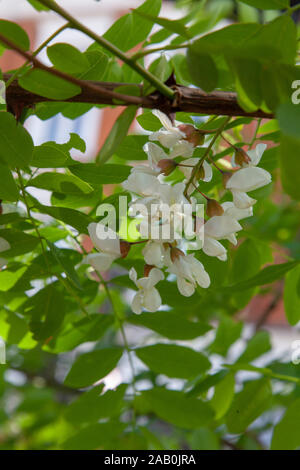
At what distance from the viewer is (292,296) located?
59 centimetres

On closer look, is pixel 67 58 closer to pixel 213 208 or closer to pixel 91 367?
pixel 213 208

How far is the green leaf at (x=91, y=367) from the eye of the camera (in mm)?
566

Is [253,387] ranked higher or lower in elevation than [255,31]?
lower

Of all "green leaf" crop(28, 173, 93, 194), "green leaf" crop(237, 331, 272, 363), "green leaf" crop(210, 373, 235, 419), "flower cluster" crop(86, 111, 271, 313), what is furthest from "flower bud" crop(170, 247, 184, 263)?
"green leaf" crop(237, 331, 272, 363)

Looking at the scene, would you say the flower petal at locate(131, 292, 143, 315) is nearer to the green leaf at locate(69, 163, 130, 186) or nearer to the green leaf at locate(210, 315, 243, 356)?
the green leaf at locate(69, 163, 130, 186)

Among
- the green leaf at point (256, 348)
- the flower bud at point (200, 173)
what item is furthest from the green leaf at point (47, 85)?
the green leaf at point (256, 348)

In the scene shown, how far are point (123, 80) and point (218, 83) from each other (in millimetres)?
212

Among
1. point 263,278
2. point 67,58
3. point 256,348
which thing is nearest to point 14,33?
point 67,58

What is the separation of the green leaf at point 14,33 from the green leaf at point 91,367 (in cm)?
32

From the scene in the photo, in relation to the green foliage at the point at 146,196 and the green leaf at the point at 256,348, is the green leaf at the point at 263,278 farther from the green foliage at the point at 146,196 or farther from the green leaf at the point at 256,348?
the green leaf at the point at 256,348
